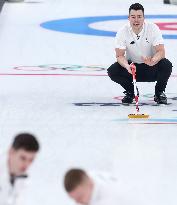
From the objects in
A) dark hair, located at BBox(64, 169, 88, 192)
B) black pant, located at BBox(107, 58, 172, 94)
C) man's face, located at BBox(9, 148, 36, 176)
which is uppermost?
man's face, located at BBox(9, 148, 36, 176)

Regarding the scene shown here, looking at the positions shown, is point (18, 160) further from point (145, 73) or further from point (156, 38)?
point (145, 73)

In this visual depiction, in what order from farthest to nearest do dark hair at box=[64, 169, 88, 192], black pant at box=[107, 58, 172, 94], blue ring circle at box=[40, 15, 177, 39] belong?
blue ring circle at box=[40, 15, 177, 39], black pant at box=[107, 58, 172, 94], dark hair at box=[64, 169, 88, 192]

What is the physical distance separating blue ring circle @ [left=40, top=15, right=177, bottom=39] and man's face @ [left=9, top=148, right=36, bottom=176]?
14485 mm

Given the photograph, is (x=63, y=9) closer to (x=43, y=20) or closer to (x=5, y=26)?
(x=43, y=20)

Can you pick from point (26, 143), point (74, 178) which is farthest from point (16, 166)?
point (74, 178)

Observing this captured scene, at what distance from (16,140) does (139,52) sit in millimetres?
6474

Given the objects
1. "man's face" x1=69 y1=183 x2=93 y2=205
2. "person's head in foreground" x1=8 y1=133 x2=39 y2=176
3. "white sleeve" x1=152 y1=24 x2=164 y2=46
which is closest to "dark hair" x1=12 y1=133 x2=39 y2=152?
"person's head in foreground" x1=8 y1=133 x2=39 y2=176

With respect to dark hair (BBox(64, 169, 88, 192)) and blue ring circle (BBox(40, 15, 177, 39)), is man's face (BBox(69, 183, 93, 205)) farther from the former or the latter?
blue ring circle (BBox(40, 15, 177, 39))

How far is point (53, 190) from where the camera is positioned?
7469 mm

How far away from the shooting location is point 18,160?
15.7 ft

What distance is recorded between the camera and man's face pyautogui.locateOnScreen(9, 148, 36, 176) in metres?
4.79

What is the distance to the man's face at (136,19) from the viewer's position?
10852 millimetres

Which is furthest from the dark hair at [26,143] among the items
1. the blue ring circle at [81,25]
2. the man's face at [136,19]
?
the blue ring circle at [81,25]

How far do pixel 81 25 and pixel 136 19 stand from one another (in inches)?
408
